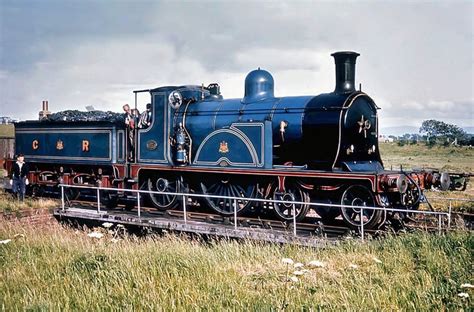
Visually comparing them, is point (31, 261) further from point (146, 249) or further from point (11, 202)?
point (11, 202)

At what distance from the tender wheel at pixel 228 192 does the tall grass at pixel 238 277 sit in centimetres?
344

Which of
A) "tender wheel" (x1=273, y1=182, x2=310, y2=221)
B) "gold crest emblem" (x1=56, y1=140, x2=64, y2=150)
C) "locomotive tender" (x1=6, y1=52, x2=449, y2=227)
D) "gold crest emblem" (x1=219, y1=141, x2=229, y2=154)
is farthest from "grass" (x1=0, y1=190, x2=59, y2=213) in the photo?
"tender wheel" (x1=273, y1=182, x2=310, y2=221)

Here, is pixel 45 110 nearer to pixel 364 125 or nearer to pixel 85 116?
pixel 85 116

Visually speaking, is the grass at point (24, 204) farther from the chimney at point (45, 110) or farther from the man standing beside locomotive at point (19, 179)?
the chimney at point (45, 110)

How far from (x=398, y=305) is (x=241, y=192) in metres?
7.31

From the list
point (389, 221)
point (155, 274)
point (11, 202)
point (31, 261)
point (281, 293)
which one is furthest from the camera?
point (11, 202)

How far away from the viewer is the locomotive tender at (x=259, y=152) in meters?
11.5

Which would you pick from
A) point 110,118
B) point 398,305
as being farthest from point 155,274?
point 110,118

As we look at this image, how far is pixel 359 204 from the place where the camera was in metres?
11.0

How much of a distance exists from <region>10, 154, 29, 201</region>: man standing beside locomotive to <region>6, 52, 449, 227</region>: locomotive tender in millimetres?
1657

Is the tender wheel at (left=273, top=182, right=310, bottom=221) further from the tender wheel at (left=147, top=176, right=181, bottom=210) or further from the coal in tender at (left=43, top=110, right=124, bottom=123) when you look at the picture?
the coal in tender at (left=43, top=110, right=124, bottom=123)

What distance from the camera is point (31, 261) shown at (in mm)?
8516

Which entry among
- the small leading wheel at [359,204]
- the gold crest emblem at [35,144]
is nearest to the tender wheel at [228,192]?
the small leading wheel at [359,204]

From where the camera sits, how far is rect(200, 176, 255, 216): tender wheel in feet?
41.8
